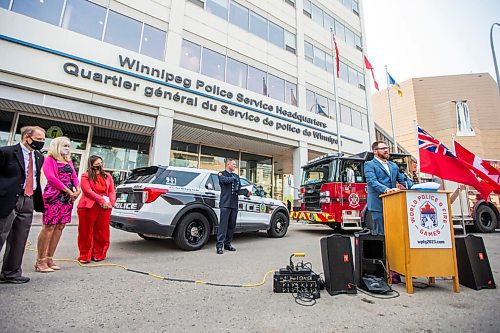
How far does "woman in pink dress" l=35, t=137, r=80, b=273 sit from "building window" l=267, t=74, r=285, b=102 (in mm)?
12257

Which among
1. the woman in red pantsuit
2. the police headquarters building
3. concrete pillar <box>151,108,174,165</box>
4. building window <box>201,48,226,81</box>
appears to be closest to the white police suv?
the woman in red pantsuit

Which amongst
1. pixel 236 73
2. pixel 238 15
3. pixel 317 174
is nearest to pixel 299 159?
pixel 236 73

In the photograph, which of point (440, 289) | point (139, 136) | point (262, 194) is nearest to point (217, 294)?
point (440, 289)

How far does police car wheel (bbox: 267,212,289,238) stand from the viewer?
7.14 metres

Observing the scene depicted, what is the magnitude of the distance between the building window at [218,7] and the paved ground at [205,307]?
13.9m

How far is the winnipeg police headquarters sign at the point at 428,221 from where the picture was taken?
9.61 feet

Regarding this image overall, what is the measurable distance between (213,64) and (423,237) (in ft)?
40.2

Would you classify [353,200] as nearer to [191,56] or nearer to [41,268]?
[41,268]

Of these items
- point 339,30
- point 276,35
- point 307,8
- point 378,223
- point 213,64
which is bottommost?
point 378,223

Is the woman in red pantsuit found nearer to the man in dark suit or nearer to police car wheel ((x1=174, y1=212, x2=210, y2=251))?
the man in dark suit

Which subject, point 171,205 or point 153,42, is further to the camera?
point 153,42

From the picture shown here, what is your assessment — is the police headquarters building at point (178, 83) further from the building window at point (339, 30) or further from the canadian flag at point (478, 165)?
the canadian flag at point (478, 165)

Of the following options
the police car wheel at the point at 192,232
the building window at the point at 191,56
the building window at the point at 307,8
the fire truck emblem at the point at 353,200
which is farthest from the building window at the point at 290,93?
the police car wheel at the point at 192,232

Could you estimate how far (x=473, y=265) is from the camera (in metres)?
3.04
